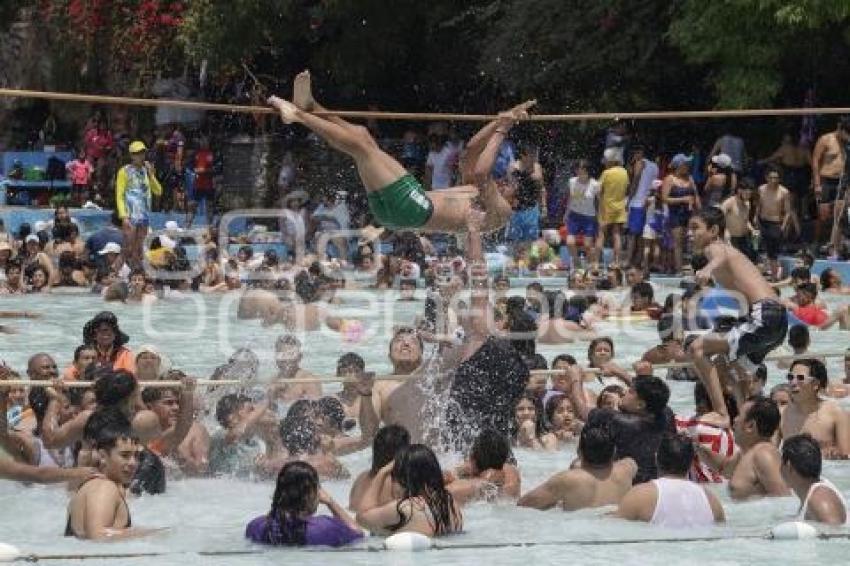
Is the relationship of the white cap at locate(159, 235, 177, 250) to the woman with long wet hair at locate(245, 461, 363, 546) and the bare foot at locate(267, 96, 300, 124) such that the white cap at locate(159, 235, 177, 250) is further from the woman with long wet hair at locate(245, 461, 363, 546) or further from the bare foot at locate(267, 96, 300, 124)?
the woman with long wet hair at locate(245, 461, 363, 546)

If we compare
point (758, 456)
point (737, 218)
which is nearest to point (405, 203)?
point (758, 456)

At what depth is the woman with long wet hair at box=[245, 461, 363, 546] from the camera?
995cm

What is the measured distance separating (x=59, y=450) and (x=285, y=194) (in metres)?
15.8

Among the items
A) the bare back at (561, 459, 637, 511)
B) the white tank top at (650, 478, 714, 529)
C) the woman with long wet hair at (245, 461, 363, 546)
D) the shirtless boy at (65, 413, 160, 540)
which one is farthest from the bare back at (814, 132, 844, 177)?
the shirtless boy at (65, 413, 160, 540)

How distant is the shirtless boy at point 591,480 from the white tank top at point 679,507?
0.44m

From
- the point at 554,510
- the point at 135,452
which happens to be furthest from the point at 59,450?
the point at 554,510

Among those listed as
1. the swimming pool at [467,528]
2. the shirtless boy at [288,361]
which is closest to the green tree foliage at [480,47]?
the swimming pool at [467,528]

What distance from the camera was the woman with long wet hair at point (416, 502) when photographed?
1023 cm

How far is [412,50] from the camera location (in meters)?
28.5

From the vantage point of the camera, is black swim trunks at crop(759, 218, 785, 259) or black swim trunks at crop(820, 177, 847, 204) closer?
black swim trunks at crop(759, 218, 785, 259)

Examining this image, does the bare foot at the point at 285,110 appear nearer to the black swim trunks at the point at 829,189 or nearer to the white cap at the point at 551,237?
the black swim trunks at the point at 829,189

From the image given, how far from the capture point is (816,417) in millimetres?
13141

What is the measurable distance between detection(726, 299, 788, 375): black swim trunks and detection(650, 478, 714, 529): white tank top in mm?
1958

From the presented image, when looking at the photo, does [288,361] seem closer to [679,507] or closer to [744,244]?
[679,507]
